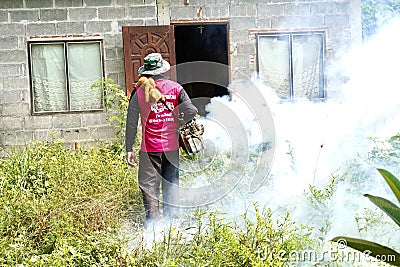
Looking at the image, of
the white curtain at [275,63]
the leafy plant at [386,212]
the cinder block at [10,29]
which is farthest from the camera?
the white curtain at [275,63]

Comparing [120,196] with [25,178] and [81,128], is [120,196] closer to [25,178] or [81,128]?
[25,178]

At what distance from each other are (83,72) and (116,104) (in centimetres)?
69

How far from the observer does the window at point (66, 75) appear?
9180mm

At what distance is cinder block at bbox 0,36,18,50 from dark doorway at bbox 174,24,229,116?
3.52 meters

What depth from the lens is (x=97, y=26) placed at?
9172mm

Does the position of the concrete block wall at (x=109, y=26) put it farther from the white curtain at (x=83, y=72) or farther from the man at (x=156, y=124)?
the man at (x=156, y=124)

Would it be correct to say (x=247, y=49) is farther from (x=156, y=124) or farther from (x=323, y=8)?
(x=156, y=124)

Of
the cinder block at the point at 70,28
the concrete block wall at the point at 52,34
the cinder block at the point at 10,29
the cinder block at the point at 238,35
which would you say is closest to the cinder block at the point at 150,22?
the concrete block wall at the point at 52,34

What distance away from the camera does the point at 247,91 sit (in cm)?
964

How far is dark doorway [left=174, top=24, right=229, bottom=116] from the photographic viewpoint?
39.0 ft

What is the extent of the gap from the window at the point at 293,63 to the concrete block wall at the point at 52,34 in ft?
6.13

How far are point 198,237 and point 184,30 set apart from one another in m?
8.01

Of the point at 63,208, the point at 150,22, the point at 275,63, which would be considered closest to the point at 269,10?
the point at 275,63

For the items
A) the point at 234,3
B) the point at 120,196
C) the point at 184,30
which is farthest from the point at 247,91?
the point at 120,196
